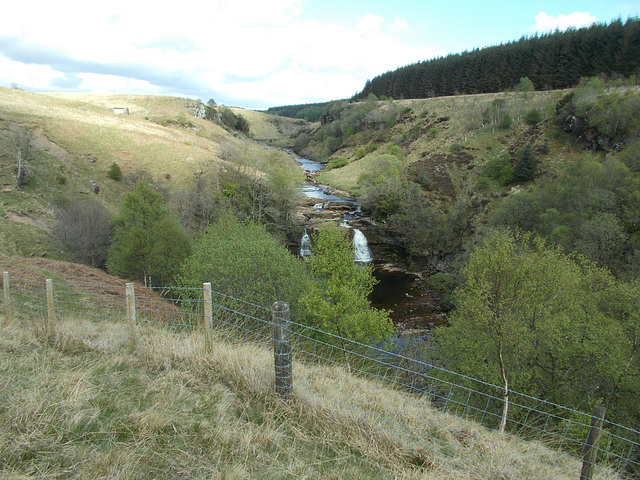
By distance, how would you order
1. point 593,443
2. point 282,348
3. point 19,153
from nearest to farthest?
point 593,443, point 282,348, point 19,153

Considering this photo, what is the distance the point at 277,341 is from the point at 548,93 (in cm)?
8080

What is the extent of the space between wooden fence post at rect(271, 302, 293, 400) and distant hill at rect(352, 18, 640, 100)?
3313 inches

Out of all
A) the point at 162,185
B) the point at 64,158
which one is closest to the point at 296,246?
the point at 162,185

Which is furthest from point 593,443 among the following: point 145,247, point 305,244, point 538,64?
point 538,64

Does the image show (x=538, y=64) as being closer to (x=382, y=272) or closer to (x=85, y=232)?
(x=382, y=272)

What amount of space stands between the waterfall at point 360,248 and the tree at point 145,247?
20.4 metres

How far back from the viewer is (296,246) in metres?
42.2

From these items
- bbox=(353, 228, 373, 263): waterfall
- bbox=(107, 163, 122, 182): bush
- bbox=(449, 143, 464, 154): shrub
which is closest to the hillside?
bbox=(353, 228, 373, 263): waterfall

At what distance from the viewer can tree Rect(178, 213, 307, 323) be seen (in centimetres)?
1772

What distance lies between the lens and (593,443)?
4.20m

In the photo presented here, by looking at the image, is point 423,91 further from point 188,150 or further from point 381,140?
point 188,150

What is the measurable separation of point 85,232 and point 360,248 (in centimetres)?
2684

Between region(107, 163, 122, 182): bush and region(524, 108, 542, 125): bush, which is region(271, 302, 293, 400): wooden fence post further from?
region(524, 108, 542, 125): bush

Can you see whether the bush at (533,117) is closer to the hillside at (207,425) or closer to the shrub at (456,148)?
the shrub at (456,148)
